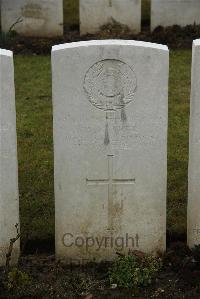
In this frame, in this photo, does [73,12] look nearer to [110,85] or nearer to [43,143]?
[43,143]

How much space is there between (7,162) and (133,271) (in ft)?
3.64

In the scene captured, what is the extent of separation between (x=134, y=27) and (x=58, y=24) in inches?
46.0

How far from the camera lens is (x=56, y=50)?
489cm

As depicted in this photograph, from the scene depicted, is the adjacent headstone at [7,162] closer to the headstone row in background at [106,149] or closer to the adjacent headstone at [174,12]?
the headstone row in background at [106,149]

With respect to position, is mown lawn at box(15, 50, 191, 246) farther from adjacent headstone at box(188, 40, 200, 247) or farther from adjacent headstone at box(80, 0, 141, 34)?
adjacent headstone at box(80, 0, 141, 34)

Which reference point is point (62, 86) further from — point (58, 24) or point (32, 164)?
point (58, 24)

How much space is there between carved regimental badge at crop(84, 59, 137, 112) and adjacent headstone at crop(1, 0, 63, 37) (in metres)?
6.76

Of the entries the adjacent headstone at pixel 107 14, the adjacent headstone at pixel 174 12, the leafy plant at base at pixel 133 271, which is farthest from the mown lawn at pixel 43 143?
the adjacent headstone at pixel 107 14

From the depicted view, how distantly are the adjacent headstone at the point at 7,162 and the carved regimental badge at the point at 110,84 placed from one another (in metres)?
0.51

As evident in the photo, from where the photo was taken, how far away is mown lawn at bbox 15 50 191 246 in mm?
5969

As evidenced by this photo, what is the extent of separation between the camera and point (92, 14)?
11.6 meters

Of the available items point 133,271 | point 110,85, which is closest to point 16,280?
point 133,271

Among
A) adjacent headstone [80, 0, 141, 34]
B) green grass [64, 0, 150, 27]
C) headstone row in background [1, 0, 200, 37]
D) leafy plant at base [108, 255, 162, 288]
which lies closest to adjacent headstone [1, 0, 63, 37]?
headstone row in background [1, 0, 200, 37]

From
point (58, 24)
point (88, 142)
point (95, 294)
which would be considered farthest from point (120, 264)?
point (58, 24)
